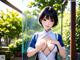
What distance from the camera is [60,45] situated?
297 cm

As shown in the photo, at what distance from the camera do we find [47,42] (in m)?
2.96

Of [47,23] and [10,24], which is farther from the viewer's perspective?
[10,24]

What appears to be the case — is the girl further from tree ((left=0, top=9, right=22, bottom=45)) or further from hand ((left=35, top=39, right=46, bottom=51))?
tree ((left=0, top=9, right=22, bottom=45))

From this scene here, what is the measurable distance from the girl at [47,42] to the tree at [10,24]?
798cm

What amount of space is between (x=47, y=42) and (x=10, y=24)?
8.32 metres

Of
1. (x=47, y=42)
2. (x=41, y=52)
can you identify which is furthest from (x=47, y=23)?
(x=41, y=52)

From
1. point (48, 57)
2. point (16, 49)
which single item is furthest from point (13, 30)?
point (48, 57)

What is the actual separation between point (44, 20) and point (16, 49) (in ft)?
23.6

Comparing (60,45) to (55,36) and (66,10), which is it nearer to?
(55,36)

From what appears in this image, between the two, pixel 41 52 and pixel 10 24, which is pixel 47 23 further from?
pixel 10 24

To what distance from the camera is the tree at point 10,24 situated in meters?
11.0

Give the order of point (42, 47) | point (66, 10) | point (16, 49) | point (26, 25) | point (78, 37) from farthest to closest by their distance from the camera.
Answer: point (16, 49)
point (78, 37)
point (66, 10)
point (26, 25)
point (42, 47)

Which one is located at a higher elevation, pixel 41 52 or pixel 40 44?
pixel 40 44

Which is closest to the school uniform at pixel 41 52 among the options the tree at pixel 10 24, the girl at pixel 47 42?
the girl at pixel 47 42
